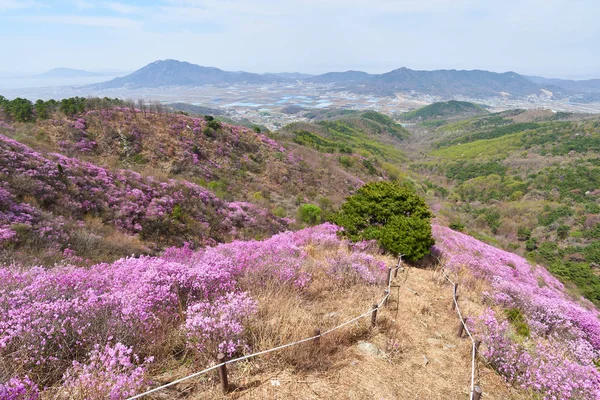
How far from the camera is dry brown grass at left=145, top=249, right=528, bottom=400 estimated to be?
3.41 metres

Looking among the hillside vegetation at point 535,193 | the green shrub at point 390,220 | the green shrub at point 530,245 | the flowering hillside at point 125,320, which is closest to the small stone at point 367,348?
the flowering hillside at point 125,320

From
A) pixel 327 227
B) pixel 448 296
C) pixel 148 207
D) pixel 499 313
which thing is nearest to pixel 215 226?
pixel 148 207

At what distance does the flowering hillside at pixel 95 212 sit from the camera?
7.94m

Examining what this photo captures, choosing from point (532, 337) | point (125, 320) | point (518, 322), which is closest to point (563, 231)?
point (518, 322)

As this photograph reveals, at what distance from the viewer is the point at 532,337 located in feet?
19.4

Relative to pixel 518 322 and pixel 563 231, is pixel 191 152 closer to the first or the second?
pixel 518 322

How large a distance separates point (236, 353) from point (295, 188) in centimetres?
2075

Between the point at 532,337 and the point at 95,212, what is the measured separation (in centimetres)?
1358

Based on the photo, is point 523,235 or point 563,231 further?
point 523,235

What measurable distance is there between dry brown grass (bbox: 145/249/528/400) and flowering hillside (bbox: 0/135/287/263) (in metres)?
5.92

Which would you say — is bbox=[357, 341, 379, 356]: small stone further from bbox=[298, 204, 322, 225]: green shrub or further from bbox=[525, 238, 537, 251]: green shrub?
bbox=[525, 238, 537, 251]: green shrub

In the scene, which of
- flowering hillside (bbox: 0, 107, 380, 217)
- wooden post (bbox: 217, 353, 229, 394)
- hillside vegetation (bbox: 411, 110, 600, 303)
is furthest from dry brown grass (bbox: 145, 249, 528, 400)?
hillside vegetation (bbox: 411, 110, 600, 303)

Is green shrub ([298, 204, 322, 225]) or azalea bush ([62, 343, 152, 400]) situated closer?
azalea bush ([62, 343, 152, 400])

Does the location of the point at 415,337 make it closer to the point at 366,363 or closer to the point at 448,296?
the point at 366,363
